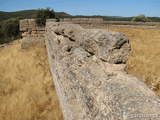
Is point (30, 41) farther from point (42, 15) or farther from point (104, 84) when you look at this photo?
point (104, 84)

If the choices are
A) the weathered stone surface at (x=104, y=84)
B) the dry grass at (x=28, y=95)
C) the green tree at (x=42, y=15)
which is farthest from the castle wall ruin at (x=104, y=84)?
the green tree at (x=42, y=15)

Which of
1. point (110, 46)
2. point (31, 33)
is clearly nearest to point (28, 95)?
point (110, 46)

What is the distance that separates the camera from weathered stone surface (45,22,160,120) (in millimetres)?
1041

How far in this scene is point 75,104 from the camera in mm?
1955

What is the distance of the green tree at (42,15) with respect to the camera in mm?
8680

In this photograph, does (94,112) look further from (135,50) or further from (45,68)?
(135,50)

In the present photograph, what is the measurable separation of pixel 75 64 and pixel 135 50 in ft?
20.3

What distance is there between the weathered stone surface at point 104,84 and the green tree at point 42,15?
694 cm

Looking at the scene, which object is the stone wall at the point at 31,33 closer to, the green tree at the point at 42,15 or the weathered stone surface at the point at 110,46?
the green tree at the point at 42,15

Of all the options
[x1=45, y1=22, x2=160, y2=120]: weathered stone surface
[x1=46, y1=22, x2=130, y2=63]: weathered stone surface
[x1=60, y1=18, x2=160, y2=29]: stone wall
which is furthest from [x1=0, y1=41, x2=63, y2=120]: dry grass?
[x1=60, y1=18, x2=160, y2=29]: stone wall

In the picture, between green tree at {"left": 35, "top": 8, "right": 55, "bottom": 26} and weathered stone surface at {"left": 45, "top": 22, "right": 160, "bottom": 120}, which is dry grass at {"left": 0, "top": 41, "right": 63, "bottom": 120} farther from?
green tree at {"left": 35, "top": 8, "right": 55, "bottom": 26}

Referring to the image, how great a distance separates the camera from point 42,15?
9078 mm

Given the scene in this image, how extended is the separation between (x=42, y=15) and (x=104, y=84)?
8881mm

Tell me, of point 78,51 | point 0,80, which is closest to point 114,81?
point 78,51
